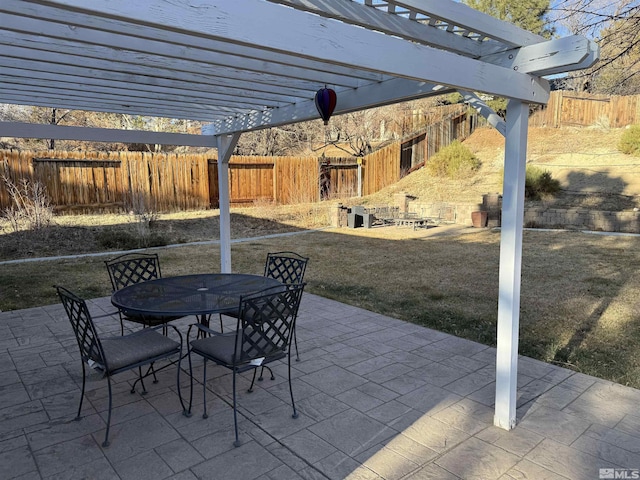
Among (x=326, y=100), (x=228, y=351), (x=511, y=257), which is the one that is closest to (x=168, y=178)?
(x=326, y=100)

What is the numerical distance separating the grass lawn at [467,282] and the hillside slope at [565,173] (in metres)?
3.02

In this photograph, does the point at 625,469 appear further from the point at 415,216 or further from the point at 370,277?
the point at 415,216

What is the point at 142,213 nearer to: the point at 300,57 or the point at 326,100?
the point at 326,100

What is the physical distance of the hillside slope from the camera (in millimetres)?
12266

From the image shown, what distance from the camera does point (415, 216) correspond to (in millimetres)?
13227

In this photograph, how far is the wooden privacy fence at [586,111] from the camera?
19328 mm

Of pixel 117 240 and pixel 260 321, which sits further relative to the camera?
pixel 117 240

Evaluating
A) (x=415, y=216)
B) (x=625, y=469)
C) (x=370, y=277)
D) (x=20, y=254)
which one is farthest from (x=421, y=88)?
(x=415, y=216)

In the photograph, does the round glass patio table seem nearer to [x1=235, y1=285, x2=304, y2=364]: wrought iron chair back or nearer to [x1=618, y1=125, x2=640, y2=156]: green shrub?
[x1=235, y1=285, x2=304, y2=364]: wrought iron chair back

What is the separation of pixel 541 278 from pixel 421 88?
15.7 feet

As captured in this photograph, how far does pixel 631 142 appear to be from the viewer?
14.3 metres

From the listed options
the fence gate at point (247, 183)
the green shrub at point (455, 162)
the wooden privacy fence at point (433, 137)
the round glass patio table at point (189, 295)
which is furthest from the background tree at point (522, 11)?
the round glass patio table at point (189, 295)

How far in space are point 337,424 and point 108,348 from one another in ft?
5.15

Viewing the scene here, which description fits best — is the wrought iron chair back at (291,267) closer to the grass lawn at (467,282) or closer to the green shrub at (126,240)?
the grass lawn at (467,282)
